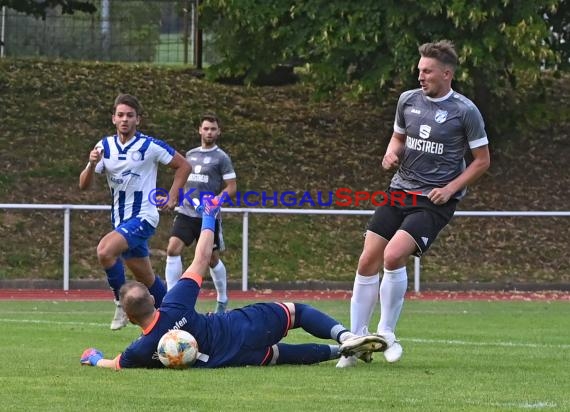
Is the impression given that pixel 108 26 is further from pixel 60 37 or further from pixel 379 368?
pixel 379 368

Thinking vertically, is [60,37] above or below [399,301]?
above

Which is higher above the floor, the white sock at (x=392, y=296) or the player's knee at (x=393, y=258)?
the player's knee at (x=393, y=258)

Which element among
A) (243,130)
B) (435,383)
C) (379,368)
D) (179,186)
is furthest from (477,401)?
(243,130)

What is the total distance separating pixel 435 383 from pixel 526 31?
16303mm

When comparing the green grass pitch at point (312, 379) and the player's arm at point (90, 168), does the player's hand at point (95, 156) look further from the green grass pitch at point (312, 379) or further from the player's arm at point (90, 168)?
the green grass pitch at point (312, 379)

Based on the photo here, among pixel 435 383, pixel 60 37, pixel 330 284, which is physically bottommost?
pixel 330 284

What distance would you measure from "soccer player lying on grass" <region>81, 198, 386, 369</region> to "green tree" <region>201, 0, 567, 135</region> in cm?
1462

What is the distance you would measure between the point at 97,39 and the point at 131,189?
24.5 m

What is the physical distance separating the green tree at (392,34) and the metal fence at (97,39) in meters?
9.14

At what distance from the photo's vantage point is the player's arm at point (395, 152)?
34.0ft

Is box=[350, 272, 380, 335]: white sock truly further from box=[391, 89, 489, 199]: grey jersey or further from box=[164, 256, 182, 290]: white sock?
box=[164, 256, 182, 290]: white sock

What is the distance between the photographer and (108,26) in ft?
123

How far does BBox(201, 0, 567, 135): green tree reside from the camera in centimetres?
2453

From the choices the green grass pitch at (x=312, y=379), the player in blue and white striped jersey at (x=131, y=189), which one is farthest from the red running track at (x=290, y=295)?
the player in blue and white striped jersey at (x=131, y=189)
